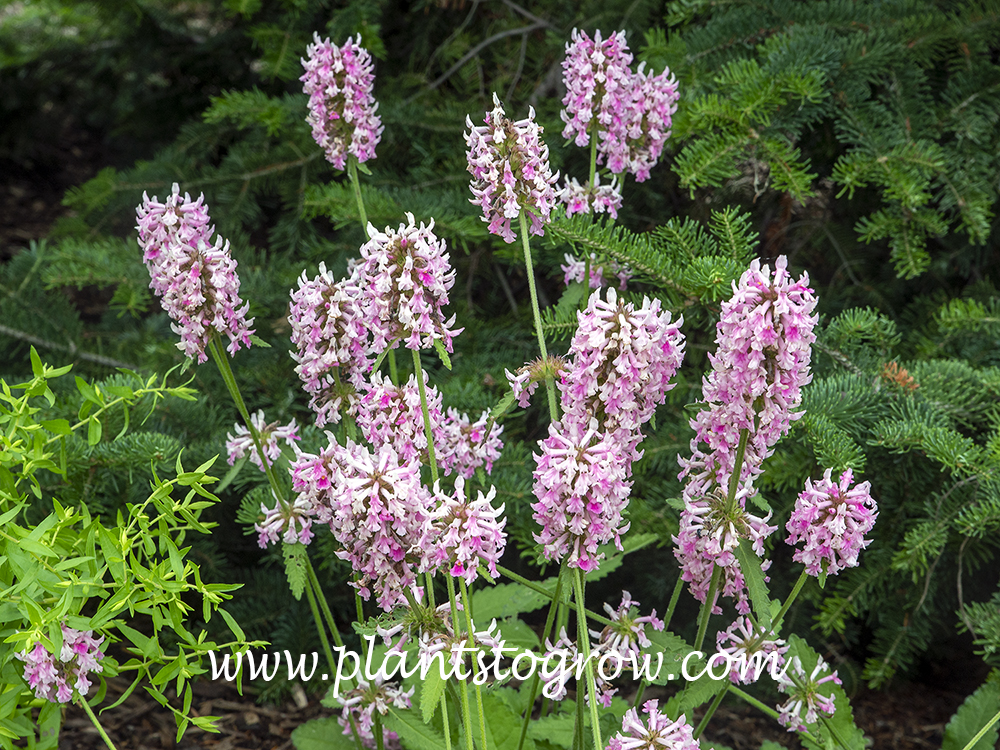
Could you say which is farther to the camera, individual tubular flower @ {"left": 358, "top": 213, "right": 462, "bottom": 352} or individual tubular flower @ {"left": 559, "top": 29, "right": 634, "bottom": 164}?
individual tubular flower @ {"left": 559, "top": 29, "right": 634, "bottom": 164}

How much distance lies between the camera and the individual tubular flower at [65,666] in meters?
1.35

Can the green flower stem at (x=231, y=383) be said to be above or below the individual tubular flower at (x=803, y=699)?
above

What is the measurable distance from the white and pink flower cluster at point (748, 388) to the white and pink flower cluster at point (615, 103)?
1.87ft

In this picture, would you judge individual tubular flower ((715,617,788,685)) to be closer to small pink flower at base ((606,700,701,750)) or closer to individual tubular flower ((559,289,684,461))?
small pink flower at base ((606,700,701,750))

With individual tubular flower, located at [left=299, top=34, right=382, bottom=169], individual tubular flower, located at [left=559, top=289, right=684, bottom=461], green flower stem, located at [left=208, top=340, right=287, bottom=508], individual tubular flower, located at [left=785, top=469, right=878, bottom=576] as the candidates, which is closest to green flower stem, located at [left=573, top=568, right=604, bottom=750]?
individual tubular flower, located at [left=559, top=289, right=684, bottom=461]

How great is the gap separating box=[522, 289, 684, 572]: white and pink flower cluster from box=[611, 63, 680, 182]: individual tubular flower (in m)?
0.66

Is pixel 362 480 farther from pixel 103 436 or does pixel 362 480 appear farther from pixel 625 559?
pixel 625 559

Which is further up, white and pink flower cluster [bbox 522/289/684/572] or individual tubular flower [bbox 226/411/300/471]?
white and pink flower cluster [bbox 522/289/684/572]

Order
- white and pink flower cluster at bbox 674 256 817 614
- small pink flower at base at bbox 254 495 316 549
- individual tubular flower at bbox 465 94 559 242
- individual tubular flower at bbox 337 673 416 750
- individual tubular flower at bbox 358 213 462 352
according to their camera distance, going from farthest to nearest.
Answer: individual tubular flower at bbox 337 673 416 750
small pink flower at base at bbox 254 495 316 549
individual tubular flower at bbox 465 94 559 242
individual tubular flower at bbox 358 213 462 352
white and pink flower cluster at bbox 674 256 817 614

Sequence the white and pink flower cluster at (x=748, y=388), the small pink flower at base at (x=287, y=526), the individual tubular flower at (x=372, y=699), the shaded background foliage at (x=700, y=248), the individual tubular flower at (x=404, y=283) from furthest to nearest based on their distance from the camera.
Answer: the shaded background foliage at (x=700, y=248)
the individual tubular flower at (x=372, y=699)
the small pink flower at base at (x=287, y=526)
the individual tubular flower at (x=404, y=283)
the white and pink flower cluster at (x=748, y=388)

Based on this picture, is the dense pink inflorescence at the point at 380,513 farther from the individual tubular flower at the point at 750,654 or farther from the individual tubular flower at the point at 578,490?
the individual tubular flower at the point at 750,654

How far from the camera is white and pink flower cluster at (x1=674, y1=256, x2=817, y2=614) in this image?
1061 millimetres

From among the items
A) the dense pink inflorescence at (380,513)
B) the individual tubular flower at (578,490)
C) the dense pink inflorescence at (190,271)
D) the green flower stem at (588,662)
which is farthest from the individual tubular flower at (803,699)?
the dense pink inflorescence at (190,271)

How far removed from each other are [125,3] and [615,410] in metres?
2.86
